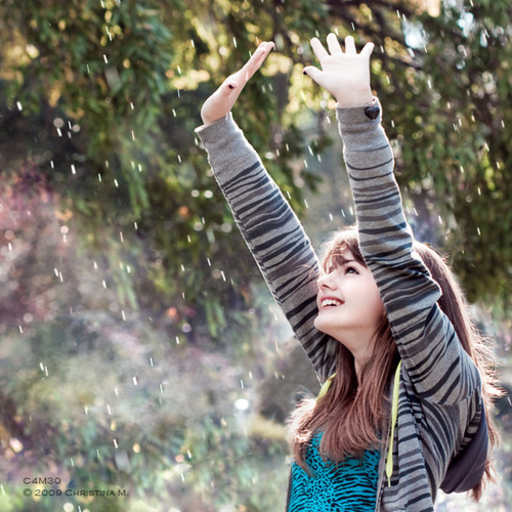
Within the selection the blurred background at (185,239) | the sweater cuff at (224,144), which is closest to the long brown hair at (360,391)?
the sweater cuff at (224,144)

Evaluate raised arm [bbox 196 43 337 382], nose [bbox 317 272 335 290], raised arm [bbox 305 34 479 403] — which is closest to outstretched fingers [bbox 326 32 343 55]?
raised arm [bbox 305 34 479 403]

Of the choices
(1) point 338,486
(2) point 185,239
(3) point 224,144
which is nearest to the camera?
(1) point 338,486

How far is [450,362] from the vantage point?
0.91 metres

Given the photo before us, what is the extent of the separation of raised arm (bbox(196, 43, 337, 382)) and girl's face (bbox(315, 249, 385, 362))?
94mm

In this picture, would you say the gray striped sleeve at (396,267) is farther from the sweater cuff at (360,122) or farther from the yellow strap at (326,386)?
the yellow strap at (326,386)

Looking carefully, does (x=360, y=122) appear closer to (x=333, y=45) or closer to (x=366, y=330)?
(x=333, y=45)

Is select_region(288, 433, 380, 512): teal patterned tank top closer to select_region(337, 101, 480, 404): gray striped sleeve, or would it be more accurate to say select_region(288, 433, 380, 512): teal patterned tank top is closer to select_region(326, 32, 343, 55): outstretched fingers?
select_region(337, 101, 480, 404): gray striped sleeve

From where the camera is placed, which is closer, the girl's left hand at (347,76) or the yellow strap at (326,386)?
the girl's left hand at (347,76)

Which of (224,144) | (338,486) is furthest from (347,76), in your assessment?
(338,486)

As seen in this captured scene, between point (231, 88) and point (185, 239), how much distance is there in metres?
1.91

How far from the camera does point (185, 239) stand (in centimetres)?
293

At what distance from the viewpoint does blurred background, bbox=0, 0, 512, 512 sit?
2852 millimetres

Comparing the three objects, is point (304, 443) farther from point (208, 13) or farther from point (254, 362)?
point (208, 13)

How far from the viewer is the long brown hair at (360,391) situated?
38.3 inches
